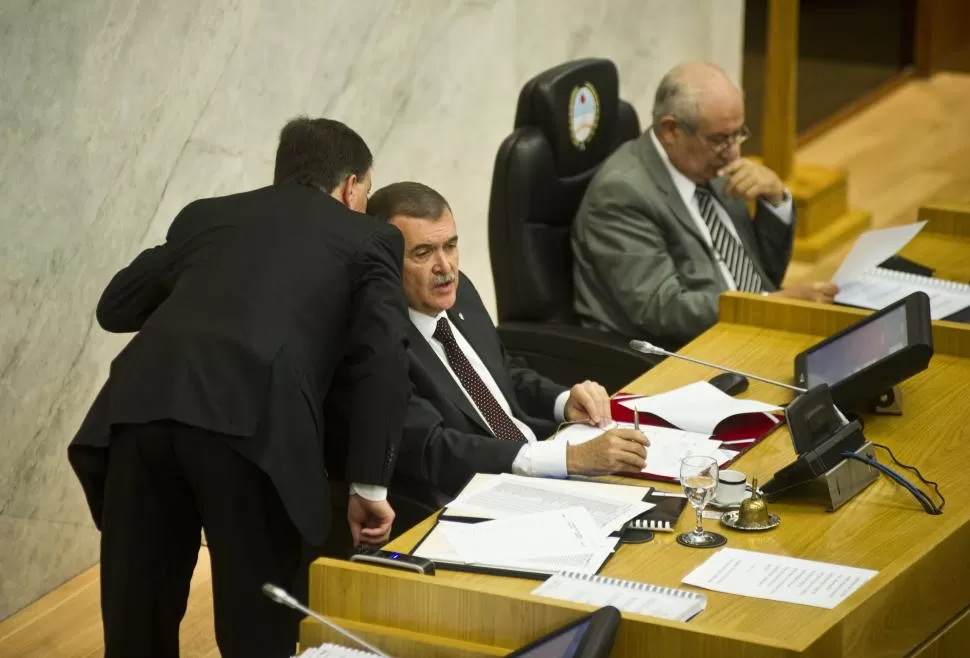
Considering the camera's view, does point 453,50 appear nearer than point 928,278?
No

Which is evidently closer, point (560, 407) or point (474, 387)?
point (474, 387)

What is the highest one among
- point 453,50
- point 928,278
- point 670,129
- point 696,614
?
point 453,50

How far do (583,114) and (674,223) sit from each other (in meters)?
0.36

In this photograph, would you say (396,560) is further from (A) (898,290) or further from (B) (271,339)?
(A) (898,290)

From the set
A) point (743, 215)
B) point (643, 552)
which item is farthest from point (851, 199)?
point (643, 552)

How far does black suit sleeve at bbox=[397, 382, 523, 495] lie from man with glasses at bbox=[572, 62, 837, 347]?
101 cm

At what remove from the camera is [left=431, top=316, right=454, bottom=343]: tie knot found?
3188 millimetres

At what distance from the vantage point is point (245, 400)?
2686 millimetres

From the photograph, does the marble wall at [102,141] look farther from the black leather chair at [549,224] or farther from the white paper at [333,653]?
the white paper at [333,653]

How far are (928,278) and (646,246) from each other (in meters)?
0.71

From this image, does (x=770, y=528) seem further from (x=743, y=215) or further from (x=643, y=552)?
(x=743, y=215)

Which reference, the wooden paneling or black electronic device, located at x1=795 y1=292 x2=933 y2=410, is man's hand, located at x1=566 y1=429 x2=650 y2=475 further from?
the wooden paneling

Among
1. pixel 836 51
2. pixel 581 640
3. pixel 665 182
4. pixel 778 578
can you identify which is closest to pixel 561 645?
pixel 581 640

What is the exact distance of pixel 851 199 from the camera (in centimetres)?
719
